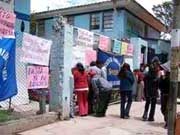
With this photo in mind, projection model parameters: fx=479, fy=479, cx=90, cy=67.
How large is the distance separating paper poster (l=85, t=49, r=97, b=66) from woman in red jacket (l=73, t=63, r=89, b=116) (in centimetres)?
144

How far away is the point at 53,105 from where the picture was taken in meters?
12.8

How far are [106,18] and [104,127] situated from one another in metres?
17.4

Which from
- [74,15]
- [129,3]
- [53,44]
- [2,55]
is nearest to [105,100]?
[53,44]

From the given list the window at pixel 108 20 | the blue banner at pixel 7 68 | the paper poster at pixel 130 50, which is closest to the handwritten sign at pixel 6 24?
the blue banner at pixel 7 68

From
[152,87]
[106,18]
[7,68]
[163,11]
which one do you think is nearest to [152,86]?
[152,87]

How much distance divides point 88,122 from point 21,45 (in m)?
2.71

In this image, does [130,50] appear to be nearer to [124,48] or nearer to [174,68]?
[124,48]

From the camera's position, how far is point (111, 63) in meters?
17.6

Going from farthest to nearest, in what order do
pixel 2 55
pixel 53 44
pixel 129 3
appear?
pixel 129 3, pixel 53 44, pixel 2 55

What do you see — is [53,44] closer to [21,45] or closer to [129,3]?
[21,45]

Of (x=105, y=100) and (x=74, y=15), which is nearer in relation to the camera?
(x=105, y=100)

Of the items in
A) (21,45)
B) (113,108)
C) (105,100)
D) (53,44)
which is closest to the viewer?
(21,45)

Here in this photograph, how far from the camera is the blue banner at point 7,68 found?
34.0 ft

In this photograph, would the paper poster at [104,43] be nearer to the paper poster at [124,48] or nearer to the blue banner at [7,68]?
the paper poster at [124,48]
